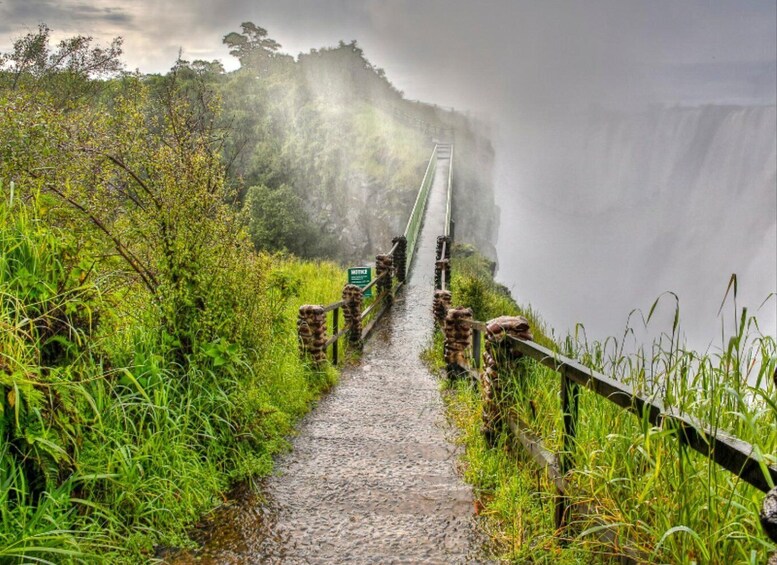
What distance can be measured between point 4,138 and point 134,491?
3.14m

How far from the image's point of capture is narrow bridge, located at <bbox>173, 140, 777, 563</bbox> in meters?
2.44

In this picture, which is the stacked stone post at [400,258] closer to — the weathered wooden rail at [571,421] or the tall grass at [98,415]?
the weathered wooden rail at [571,421]

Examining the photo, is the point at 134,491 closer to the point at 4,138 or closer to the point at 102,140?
the point at 4,138

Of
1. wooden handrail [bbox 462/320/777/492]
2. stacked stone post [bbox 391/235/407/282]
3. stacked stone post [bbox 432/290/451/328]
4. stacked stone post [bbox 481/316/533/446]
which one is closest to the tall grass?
stacked stone post [bbox 481/316/533/446]

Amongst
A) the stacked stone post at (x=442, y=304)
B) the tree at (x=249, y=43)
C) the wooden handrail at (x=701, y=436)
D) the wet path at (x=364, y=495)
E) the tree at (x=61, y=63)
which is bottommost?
the wet path at (x=364, y=495)

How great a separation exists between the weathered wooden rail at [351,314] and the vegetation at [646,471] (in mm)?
3124

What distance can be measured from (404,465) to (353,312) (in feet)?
17.9

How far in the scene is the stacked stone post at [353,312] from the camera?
32.2ft

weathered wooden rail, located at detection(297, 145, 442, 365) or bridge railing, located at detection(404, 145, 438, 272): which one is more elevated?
bridge railing, located at detection(404, 145, 438, 272)

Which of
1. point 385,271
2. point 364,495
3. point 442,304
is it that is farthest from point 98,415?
point 385,271

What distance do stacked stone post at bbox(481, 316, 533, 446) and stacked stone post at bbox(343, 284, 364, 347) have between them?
17.9ft

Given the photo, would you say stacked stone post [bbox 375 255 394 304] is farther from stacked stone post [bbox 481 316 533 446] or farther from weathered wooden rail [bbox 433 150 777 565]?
stacked stone post [bbox 481 316 533 446]

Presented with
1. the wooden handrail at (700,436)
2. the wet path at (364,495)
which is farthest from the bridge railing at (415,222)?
the wooden handrail at (700,436)

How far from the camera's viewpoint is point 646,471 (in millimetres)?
2537
